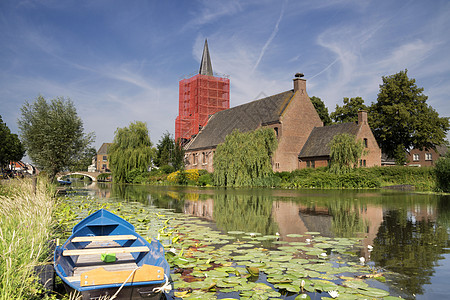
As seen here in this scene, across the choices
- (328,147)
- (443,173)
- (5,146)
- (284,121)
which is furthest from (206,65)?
(443,173)

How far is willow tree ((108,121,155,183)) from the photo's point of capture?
46.6 meters

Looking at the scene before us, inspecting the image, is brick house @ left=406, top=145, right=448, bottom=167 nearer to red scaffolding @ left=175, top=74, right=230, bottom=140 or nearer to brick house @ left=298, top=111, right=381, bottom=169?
brick house @ left=298, top=111, right=381, bottom=169

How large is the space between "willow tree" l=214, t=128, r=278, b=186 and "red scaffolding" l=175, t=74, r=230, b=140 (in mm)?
24936

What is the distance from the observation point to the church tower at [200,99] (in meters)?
59.8

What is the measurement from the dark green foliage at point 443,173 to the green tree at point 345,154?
28.3 ft

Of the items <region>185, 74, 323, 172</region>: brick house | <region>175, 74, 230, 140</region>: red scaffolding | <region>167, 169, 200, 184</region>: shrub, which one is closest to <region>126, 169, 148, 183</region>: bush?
<region>167, 169, 200, 184</region>: shrub

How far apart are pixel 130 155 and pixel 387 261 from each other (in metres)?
43.5

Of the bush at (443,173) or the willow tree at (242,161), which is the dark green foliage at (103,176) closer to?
the willow tree at (242,161)

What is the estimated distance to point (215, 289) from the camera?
4.85m

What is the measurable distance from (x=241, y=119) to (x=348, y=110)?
1637 centimetres

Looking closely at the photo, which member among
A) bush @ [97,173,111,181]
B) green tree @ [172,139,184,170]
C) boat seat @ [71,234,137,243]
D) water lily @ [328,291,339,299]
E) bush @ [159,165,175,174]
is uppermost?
green tree @ [172,139,184,170]

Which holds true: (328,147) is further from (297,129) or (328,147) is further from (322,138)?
(297,129)

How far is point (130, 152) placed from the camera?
153 feet

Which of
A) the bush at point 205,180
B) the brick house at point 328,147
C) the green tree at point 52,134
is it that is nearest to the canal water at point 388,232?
the green tree at point 52,134
